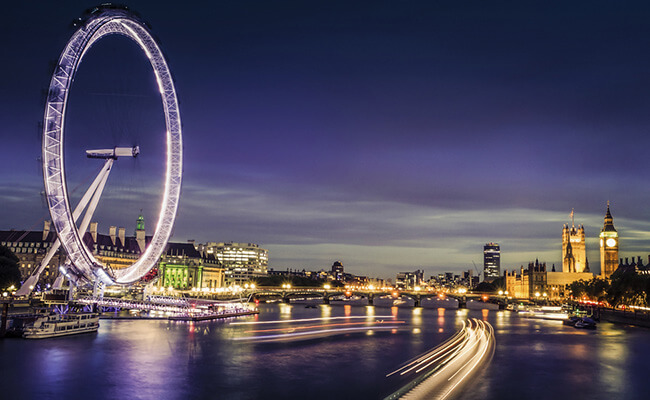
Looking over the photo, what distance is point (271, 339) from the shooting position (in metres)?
78.8

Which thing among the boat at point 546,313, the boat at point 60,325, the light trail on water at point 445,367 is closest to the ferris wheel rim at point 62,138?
the boat at point 60,325

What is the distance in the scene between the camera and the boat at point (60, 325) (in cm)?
7131

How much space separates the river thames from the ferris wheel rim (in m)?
9.97

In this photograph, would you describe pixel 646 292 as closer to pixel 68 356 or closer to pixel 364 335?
pixel 364 335

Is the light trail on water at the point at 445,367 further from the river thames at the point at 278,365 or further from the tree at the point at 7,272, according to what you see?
the tree at the point at 7,272

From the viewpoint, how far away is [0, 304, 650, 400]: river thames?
45.8 meters

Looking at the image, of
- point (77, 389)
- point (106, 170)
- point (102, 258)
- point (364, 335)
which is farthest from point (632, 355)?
point (102, 258)

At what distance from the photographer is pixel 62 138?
6631 centimetres

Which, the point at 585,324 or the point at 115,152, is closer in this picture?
the point at 115,152

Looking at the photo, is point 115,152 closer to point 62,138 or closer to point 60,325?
point 62,138

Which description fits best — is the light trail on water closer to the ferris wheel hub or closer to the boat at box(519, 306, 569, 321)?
the ferris wheel hub

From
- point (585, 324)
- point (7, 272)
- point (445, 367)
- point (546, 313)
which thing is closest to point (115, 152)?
point (7, 272)

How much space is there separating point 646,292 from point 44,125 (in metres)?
108

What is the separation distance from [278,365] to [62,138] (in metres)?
34.9
